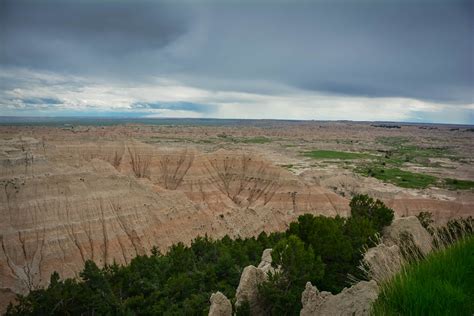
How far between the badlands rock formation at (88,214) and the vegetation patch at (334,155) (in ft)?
230

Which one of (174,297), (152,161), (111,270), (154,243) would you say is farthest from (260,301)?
(152,161)

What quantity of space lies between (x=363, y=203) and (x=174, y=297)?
15.8 m

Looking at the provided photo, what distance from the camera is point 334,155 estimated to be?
13312 cm

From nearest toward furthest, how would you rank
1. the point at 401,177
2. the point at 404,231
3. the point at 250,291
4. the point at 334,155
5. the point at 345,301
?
the point at 345,301 < the point at 250,291 < the point at 404,231 < the point at 401,177 < the point at 334,155

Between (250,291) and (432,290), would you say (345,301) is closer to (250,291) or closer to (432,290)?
(432,290)

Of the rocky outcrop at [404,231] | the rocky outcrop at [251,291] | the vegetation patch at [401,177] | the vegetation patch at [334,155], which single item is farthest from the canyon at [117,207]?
the vegetation patch at [334,155]

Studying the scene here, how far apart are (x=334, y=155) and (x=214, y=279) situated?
11693 cm

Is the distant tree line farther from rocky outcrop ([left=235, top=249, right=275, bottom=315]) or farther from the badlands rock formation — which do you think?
the badlands rock formation

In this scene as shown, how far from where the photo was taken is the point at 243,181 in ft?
230

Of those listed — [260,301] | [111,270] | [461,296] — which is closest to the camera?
[461,296]

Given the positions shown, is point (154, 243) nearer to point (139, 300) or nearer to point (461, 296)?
point (139, 300)

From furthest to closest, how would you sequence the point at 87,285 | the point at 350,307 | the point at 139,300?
the point at 87,285
the point at 139,300
the point at 350,307

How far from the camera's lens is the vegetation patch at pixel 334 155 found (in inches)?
5037

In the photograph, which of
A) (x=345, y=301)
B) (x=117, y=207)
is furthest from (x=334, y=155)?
(x=345, y=301)
